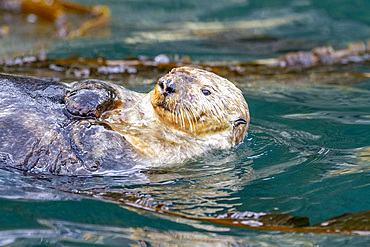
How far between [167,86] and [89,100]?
68 cm

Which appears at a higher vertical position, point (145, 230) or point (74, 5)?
point (74, 5)

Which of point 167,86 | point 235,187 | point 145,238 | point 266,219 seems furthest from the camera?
point 167,86

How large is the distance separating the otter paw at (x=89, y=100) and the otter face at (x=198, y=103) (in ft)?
1.32

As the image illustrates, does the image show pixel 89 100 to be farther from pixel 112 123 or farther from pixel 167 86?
pixel 167 86

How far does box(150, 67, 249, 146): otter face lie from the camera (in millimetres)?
3994

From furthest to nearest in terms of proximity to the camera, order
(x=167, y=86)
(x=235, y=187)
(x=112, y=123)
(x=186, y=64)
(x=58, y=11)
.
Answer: (x=58, y=11) → (x=186, y=64) → (x=112, y=123) → (x=167, y=86) → (x=235, y=187)

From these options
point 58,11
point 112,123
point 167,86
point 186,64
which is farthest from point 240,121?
point 58,11

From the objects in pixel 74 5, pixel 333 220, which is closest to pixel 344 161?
pixel 333 220

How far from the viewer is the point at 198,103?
403cm

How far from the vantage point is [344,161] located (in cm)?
437

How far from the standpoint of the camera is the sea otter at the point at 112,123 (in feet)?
12.1

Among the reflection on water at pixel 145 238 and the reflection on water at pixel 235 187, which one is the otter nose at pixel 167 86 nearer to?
the reflection on water at pixel 235 187

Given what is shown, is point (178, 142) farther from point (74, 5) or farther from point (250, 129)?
point (74, 5)

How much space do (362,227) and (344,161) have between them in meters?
1.45
